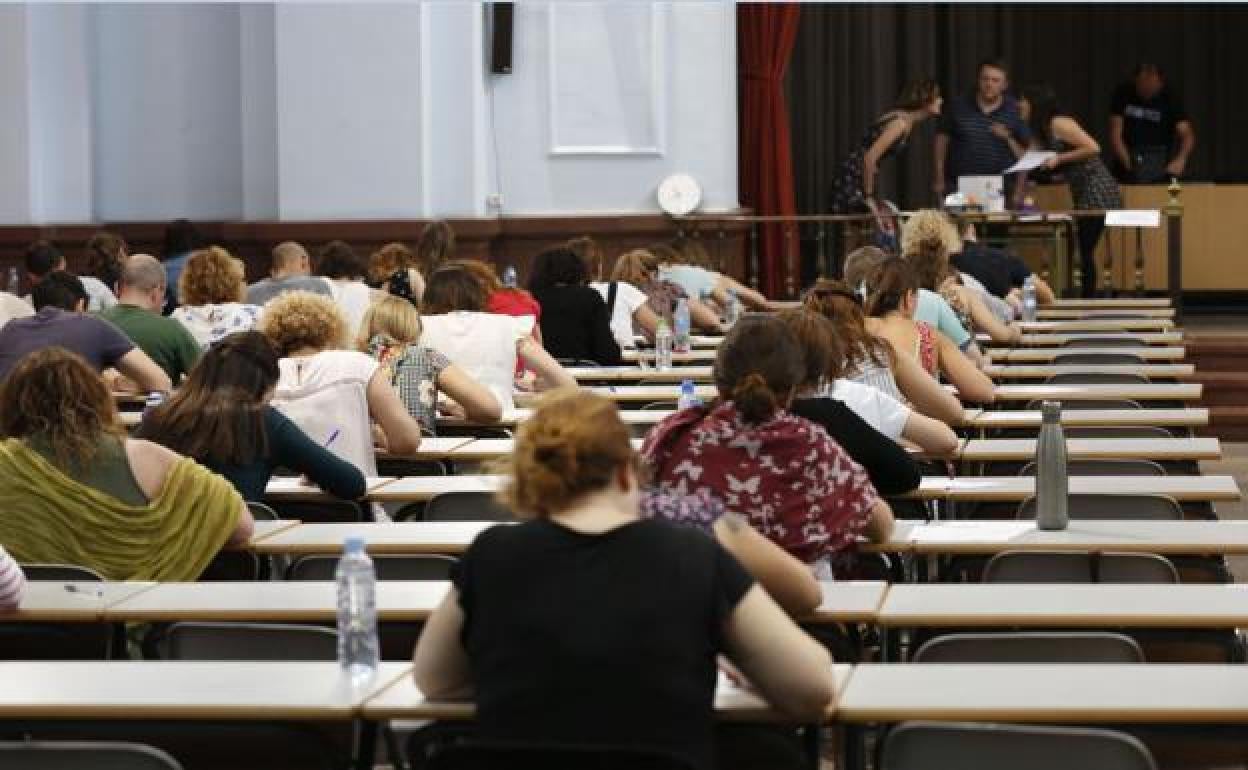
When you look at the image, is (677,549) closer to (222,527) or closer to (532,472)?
(532,472)

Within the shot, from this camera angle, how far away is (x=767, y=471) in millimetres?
4906

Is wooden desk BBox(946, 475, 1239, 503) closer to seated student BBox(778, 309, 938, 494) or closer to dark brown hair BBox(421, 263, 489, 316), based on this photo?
seated student BBox(778, 309, 938, 494)

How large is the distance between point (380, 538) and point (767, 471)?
1.06 meters

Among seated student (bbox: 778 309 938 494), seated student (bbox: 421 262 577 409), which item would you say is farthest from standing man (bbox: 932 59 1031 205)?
seated student (bbox: 778 309 938 494)

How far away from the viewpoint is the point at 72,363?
17.3 feet

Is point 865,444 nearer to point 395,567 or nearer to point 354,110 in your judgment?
point 395,567

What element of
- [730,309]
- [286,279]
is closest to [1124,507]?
[286,279]

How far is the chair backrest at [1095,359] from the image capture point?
10.6 meters

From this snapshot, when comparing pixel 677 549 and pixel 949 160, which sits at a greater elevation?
pixel 949 160

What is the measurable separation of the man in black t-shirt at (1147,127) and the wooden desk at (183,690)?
598 inches

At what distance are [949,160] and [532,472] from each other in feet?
41.9

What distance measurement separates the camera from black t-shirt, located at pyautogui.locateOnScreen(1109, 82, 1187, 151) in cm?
1862

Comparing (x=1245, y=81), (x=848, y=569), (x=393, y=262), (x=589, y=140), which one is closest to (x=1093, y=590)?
(x=848, y=569)

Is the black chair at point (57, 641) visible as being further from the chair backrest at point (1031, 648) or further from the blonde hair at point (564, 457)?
the chair backrest at point (1031, 648)
